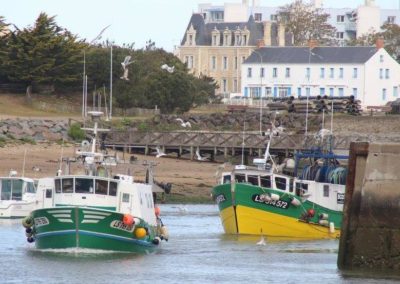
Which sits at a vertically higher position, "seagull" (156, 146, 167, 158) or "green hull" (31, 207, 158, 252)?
"seagull" (156, 146, 167, 158)

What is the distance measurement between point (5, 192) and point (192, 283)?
20954 millimetres

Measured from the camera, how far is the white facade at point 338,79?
426ft

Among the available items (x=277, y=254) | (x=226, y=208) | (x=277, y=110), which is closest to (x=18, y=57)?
(x=277, y=110)

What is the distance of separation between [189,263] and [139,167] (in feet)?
109

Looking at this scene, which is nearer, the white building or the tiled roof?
the tiled roof

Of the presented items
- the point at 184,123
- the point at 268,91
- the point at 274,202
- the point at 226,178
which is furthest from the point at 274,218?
the point at 268,91

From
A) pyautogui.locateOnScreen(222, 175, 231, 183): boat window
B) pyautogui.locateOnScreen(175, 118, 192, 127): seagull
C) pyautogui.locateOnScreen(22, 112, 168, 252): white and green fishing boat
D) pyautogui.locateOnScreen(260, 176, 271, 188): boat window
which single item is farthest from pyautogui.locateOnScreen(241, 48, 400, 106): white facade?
pyautogui.locateOnScreen(22, 112, 168, 252): white and green fishing boat

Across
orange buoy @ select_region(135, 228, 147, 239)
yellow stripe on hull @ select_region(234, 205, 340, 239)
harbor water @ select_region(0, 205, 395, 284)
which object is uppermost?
orange buoy @ select_region(135, 228, 147, 239)

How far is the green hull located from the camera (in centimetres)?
4022

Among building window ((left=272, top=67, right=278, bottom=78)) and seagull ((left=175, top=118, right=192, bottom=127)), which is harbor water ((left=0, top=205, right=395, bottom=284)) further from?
building window ((left=272, top=67, right=278, bottom=78))

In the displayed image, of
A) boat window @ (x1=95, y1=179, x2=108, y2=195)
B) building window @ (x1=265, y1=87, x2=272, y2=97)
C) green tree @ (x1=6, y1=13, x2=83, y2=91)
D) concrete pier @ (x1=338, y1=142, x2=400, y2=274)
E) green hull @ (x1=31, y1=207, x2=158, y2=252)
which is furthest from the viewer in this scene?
building window @ (x1=265, y1=87, x2=272, y2=97)

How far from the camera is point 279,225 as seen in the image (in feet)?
165

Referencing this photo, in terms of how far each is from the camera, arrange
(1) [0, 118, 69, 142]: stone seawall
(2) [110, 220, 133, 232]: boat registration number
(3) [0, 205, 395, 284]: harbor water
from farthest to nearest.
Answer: (1) [0, 118, 69, 142]: stone seawall
(2) [110, 220, 133, 232]: boat registration number
(3) [0, 205, 395, 284]: harbor water

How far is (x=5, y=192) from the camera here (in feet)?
185
